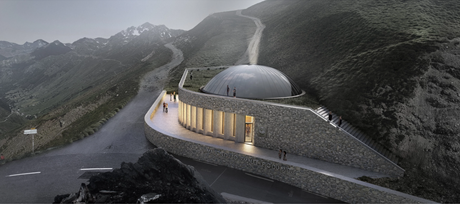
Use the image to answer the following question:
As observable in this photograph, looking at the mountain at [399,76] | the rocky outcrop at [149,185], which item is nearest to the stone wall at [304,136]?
the mountain at [399,76]

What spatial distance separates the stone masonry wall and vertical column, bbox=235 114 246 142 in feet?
9.36

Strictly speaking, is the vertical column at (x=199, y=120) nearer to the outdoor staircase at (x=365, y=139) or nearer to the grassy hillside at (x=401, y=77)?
the outdoor staircase at (x=365, y=139)

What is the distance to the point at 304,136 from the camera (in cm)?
2142

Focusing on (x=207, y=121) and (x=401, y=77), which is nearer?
(x=401, y=77)

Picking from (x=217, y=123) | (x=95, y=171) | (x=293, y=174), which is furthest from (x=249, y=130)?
(x=95, y=171)

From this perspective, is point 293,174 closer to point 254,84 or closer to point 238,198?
point 238,198

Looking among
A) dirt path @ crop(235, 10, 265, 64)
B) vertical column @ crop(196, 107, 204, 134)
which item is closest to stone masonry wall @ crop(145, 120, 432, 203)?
vertical column @ crop(196, 107, 204, 134)

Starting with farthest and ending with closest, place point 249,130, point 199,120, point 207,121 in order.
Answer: point 199,120 < point 207,121 < point 249,130

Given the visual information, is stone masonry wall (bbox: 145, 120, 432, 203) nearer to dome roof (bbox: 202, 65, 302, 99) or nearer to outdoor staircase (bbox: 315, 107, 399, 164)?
outdoor staircase (bbox: 315, 107, 399, 164)

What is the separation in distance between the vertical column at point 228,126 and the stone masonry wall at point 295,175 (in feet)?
9.67

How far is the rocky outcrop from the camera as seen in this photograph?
590 inches

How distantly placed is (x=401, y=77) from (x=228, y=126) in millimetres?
18463

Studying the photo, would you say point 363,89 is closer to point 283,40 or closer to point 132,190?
point 132,190

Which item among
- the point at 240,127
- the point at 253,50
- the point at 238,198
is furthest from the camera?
the point at 253,50
